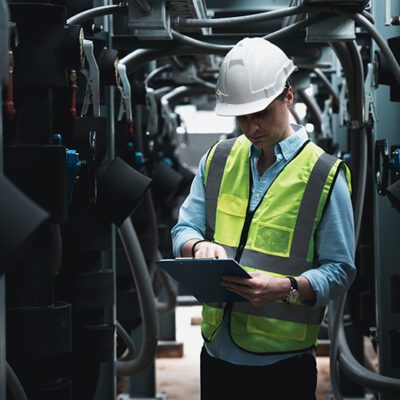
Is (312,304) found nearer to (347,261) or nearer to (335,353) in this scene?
(347,261)

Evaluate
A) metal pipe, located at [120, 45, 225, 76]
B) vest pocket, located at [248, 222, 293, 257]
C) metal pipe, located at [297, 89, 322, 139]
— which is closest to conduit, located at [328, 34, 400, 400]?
metal pipe, located at [120, 45, 225, 76]

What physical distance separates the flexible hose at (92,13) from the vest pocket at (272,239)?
96cm

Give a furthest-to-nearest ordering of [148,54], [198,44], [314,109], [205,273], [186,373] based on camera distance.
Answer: [186,373]
[314,109]
[148,54]
[198,44]
[205,273]

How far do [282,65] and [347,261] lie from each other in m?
0.52

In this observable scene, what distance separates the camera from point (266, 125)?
228cm

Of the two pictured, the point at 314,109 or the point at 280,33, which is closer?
the point at 280,33

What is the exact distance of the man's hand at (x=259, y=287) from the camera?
216cm

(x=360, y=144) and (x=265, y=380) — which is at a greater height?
(x=360, y=144)

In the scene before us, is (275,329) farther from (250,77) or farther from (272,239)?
(250,77)

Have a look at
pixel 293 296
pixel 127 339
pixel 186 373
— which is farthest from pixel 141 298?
pixel 186 373

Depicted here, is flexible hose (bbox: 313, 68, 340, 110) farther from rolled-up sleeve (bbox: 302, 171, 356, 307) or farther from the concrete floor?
rolled-up sleeve (bbox: 302, 171, 356, 307)

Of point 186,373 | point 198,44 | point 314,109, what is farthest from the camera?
point 186,373

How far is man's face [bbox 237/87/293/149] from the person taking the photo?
227 cm

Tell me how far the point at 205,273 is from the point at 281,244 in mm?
221
